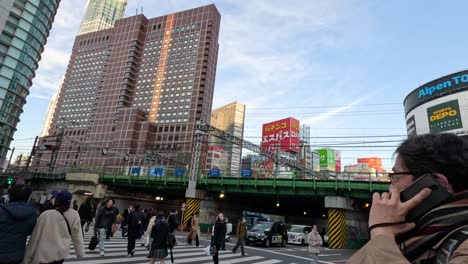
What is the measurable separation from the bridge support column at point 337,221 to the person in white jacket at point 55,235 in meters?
24.4

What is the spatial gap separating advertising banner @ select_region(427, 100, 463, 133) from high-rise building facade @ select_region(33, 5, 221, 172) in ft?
224

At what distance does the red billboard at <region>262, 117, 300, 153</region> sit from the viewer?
6330 cm

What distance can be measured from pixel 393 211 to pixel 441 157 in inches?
15.6

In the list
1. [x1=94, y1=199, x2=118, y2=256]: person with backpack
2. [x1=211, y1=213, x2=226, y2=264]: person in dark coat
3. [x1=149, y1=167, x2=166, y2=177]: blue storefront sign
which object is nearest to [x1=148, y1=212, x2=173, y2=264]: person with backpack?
[x1=211, y1=213, x2=226, y2=264]: person in dark coat

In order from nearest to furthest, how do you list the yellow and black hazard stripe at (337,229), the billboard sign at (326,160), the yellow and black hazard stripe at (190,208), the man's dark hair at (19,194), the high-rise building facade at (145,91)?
the man's dark hair at (19,194)
the yellow and black hazard stripe at (337,229)
the yellow and black hazard stripe at (190,208)
the billboard sign at (326,160)
the high-rise building facade at (145,91)

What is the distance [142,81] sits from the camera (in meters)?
116

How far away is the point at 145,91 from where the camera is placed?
11438cm

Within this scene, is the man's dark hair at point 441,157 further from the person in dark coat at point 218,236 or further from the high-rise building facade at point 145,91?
the high-rise building facade at point 145,91

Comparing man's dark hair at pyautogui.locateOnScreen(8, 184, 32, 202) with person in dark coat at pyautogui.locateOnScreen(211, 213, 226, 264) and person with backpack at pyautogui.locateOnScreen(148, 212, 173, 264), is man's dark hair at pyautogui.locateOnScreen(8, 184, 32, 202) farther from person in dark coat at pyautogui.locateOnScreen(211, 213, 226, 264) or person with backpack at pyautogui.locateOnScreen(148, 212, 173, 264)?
person in dark coat at pyautogui.locateOnScreen(211, 213, 226, 264)

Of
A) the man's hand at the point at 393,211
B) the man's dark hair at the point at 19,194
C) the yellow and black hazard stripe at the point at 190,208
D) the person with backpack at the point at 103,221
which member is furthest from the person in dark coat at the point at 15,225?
the yellow and black hazard stripe at the point at 190,208

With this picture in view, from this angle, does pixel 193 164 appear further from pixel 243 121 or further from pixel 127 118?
pixel 243 121

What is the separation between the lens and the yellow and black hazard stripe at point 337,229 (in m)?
24.7

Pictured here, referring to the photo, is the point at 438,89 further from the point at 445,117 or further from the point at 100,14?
the point at 100,14

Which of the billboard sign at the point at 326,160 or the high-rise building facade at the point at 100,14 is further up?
the high-rise building facade at the point at 100,14
